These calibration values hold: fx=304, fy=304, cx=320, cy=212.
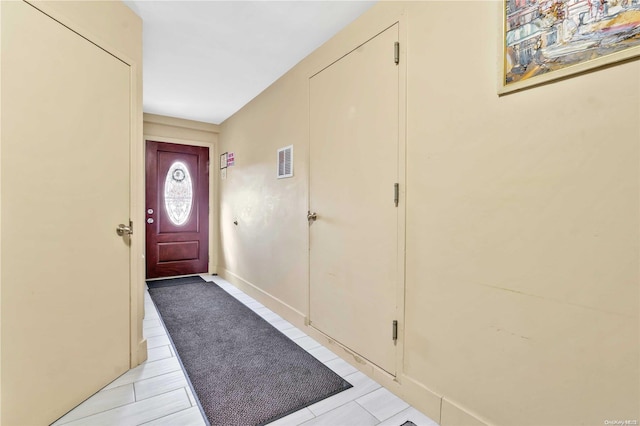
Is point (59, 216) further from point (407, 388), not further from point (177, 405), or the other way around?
point (407, 388)

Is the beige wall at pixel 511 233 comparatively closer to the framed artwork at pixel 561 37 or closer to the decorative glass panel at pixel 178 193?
the framed artwork at pixel 561 37

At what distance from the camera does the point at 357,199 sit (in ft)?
7.06

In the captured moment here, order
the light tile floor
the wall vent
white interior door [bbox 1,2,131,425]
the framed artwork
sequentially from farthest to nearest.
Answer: the wall vent, the light tile floor, white interior door [bbox 1,2,131,425], the framed artwork

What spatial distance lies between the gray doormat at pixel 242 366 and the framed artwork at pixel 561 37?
6.40 feet

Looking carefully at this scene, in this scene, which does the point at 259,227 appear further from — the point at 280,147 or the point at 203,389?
the point at 203,389

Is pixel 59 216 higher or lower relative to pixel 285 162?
lower

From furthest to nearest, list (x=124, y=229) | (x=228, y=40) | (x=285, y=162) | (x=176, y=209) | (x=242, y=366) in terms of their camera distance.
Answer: (x=176, y=209) → (x=285, y=162) → (x=228, y=40) → (x=242, y=366) → (x=124, y=229)

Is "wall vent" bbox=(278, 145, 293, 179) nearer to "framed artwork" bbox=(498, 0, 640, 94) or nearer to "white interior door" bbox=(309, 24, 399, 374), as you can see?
"white interior door" bbox=(309, 24, 399, 374)

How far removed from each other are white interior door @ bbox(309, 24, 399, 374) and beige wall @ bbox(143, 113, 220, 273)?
114 inches

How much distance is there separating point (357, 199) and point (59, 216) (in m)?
1.76

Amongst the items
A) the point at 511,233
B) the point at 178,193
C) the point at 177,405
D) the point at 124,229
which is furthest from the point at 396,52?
the point at 178,193

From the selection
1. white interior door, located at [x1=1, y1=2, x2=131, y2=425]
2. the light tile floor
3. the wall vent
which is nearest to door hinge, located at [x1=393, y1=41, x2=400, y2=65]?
the wall vent

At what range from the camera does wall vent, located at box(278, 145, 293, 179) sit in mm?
2959

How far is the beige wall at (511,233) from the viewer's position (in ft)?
3.45
